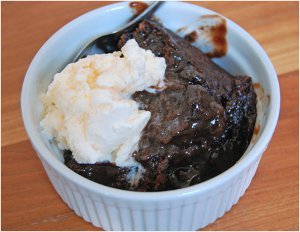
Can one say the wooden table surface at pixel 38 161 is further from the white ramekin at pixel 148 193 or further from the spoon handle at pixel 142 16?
the spoon handle at pixel 142 16

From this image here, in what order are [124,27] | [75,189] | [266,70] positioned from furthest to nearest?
[124,27]
[266,70]
[75,189]

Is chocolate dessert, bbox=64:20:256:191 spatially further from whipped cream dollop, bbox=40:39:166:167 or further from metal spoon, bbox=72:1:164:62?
metal spoon, bbox=72:1:164:62

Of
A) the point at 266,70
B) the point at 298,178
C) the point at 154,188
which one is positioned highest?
the point at 266,70

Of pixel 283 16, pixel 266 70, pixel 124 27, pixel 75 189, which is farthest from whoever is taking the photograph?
pixel 283 16

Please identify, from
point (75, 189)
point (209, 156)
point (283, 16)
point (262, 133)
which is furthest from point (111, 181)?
point (283, 16)

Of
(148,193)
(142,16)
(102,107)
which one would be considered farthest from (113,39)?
(148,193)

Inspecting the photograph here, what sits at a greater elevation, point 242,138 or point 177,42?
point 177,42

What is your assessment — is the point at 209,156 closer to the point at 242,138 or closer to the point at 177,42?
the point at 242,138

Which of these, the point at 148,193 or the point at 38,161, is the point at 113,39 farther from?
the point at 148,193

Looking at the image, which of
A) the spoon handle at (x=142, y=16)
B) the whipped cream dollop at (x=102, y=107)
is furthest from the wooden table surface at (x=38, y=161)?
the spoon handle at (x=142, y=16)
